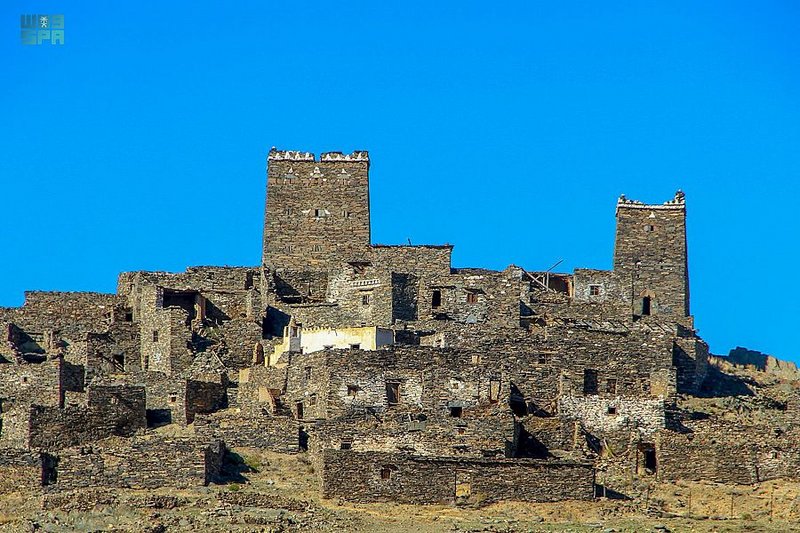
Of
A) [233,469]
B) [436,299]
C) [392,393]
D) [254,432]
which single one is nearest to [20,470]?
[233,469]

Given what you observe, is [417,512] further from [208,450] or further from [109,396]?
[109,396]

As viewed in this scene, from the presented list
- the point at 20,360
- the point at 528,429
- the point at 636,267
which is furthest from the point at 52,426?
the point at 636,267

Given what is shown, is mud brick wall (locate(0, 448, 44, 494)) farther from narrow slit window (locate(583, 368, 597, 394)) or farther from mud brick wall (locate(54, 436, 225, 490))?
narrow slit window (locate(583, 368, 597, 394))

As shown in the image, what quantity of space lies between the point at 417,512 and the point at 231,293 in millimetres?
26381

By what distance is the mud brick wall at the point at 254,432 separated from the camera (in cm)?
9300

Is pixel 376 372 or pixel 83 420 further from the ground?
pixel 376 372

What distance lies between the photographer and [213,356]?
10406 centimetres

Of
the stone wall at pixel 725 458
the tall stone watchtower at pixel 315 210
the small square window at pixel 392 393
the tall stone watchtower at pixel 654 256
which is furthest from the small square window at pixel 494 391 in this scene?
the tall stone watchtower at pixel 315 210

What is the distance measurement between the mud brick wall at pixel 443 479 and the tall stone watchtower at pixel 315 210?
26243 millimetres

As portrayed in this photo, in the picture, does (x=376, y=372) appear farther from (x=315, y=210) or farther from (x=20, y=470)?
(x=315, y=210)

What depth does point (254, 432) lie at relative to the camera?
9338 centimetres

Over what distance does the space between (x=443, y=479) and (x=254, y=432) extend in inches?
330

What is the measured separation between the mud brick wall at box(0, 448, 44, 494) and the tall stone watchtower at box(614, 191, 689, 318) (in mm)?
33327

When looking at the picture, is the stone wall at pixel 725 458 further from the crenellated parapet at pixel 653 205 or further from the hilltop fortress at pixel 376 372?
the crenellated parapet at pixel 653 205
